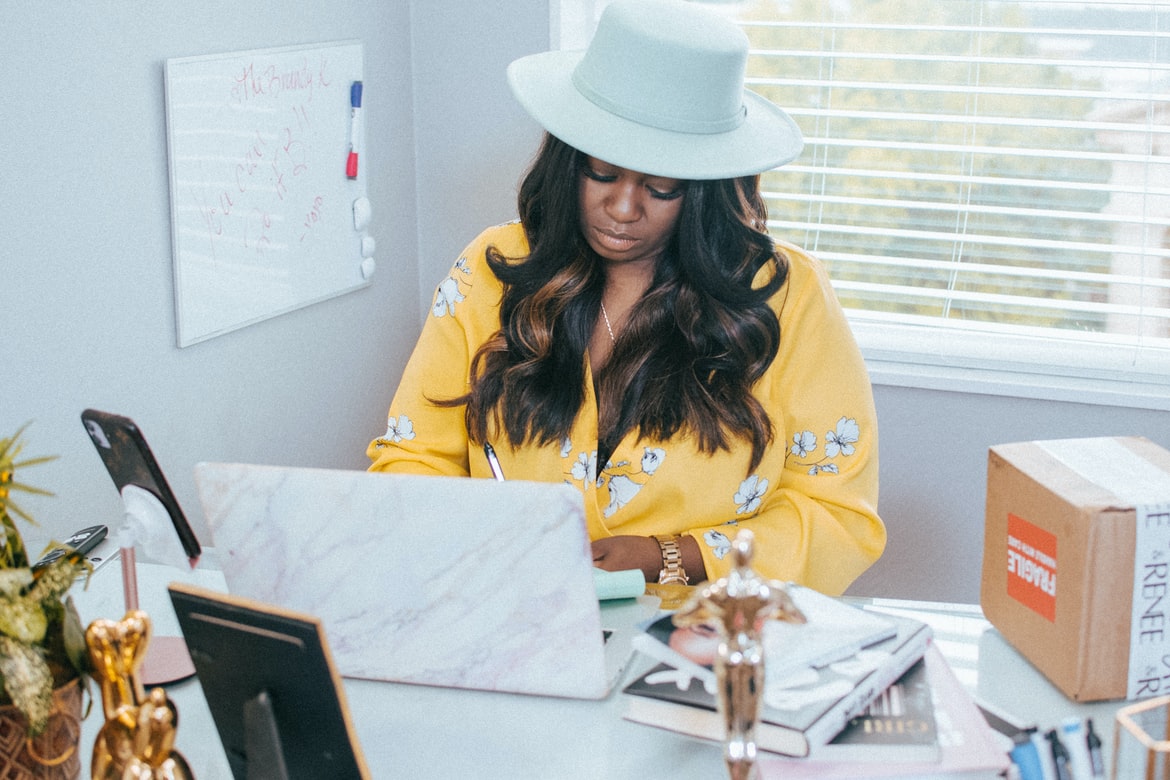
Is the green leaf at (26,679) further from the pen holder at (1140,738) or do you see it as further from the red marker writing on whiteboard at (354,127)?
the red marker writing on whiteboard at (354,127)

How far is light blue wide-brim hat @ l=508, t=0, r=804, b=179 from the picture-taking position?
4.63 ft

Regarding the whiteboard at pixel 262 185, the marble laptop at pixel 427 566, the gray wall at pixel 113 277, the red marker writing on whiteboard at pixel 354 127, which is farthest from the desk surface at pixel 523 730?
the red marker writing on whiteboard at pixel 354 127

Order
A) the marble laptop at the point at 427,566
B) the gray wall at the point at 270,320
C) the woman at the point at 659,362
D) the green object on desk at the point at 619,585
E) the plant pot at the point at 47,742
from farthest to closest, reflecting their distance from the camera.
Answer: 1. the gray wall at the point at 270,320
2. the woman at the point at 659,362
3. the green object on desk at the point at 619,585
4. the marble laptop at the point at 427,566
5. the plant pot at the point at 47,742

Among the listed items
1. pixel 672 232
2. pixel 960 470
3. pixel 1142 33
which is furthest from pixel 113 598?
pixel 1142 33

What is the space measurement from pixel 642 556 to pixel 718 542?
113 millimetres

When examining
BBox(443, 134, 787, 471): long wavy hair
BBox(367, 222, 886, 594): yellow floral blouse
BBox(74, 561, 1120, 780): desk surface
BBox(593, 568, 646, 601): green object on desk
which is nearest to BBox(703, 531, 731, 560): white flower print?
BBox(367, 222, 886, 594): yellow floral blouse

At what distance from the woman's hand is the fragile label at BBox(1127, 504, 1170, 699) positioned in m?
0.57

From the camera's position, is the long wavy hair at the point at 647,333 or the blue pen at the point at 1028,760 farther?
the long wavy hair at the point at 647,333

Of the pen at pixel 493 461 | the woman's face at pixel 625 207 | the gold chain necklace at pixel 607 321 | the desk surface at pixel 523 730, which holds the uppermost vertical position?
the woman's face at pixel 625 207

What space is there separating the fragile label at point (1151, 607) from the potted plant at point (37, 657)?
0.94 m

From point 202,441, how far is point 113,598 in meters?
0.71

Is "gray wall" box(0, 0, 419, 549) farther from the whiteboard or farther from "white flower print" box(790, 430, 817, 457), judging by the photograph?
"white flower print" box(790, 430, 817, 457)

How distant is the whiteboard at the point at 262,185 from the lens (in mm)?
1892

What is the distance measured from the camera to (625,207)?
4.99ft
